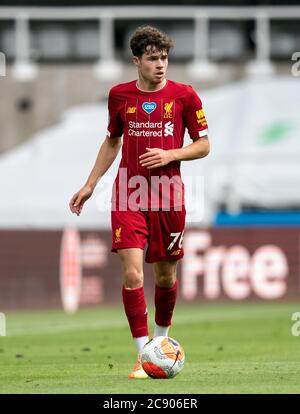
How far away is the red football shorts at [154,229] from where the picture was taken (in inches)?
394

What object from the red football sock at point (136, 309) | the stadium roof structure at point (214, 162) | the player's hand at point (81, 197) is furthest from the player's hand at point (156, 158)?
the stadium roof structure at point (214, 162)

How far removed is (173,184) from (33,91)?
21.6 m

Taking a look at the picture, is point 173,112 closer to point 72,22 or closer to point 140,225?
point 140,225

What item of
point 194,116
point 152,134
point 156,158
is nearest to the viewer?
point 156,158

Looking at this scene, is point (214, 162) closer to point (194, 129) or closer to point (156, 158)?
point (194, 129)

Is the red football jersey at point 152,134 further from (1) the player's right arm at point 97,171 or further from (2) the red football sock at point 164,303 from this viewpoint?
(2) the red football sock at point 164,303

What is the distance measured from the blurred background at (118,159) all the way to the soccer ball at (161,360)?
12.6 meters

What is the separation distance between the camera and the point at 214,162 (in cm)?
2639

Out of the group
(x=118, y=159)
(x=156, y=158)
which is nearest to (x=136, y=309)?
(x=156, y=158)

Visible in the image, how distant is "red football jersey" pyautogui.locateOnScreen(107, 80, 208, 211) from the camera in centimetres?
1005

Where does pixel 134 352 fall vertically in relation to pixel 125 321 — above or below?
above

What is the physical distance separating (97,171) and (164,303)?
112cm

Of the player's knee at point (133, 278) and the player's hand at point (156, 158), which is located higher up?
the player's hand at point (156, 158)
